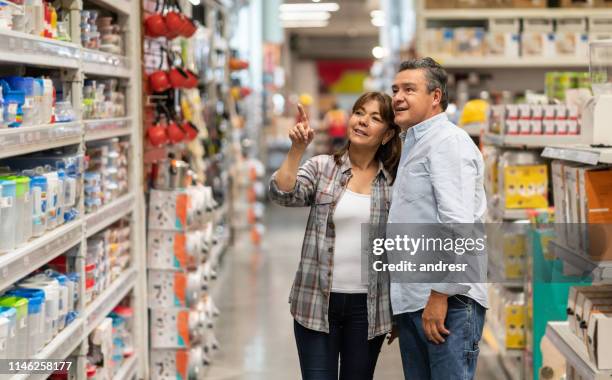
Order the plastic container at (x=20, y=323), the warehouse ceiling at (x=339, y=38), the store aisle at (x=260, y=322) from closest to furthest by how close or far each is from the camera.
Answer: the plastic container at (x=20, y=323), the store aisle at (x=260, y=322), the warehouse ceiling at (x=339, y=38)

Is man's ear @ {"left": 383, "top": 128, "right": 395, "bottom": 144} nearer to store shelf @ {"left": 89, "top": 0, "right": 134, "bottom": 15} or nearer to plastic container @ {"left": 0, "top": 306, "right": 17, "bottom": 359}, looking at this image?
plastic container @ {"left": 0, "top": 306, "right": 17, "bottom": 359}

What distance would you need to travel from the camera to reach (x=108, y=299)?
174 inches

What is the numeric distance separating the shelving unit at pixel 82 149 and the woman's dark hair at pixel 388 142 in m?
1.13

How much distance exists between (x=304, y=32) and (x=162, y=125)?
28197 millimetres

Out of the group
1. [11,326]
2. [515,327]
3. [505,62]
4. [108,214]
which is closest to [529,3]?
[505,62]

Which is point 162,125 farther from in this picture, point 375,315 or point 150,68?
point 375,315

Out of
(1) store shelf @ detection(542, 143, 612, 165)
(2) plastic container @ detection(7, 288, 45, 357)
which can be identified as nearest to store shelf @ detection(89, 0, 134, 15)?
(2) plastic container @ detection(7, 288, 45, 357)

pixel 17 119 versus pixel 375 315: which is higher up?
pixel 17 119

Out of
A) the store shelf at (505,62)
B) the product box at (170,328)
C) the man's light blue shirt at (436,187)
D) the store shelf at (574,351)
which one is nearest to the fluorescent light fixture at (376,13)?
the store shelf at (505,62)

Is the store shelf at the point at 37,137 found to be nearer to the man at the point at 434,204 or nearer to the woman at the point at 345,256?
the woman at the point at 345,256

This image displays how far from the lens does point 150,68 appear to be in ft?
17.6

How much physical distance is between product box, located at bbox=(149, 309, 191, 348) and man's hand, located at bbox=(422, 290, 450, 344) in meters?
2.47

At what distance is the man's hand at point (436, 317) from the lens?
2.96 metres


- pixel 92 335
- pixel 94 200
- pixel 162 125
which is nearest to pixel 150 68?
pixel 162 125
